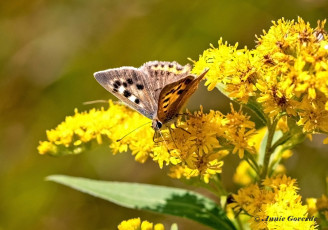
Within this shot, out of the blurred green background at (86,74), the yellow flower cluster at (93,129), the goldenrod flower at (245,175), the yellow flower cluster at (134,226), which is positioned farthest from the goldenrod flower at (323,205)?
the blurred green background at (86,74)

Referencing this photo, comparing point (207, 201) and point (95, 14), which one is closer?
point (207, 201)

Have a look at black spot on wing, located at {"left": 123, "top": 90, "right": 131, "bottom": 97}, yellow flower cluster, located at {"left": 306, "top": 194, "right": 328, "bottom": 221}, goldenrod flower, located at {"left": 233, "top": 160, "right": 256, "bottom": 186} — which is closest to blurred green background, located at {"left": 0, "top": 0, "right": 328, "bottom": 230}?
goldenrod flower, located at {"left": 233, "top": 160, "right": 256, "bottom": 186}

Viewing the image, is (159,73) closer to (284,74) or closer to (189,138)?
(189,138)

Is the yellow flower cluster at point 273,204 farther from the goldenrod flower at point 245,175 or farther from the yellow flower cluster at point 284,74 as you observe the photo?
the goldenrod flower at point 245,175

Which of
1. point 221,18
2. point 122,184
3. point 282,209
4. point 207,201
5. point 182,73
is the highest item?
point 221,18

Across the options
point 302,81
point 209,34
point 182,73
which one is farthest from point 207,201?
point 209,34

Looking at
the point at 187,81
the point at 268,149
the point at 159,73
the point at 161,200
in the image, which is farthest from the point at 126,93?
the point at 268,149

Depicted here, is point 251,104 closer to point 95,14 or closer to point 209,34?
point 209,34

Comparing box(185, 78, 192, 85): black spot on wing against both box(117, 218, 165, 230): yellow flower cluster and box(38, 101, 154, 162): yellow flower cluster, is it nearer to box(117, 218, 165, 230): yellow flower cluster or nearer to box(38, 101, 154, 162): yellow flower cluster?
box(38, 101, 154, 162): yellow flower cluster
